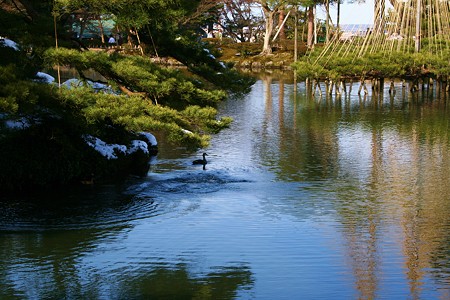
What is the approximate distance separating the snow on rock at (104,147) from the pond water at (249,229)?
2.03ft

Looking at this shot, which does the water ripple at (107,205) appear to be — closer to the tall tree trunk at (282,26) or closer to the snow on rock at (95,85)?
the snow on rock at (95,85)

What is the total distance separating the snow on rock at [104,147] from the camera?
44.4 ft

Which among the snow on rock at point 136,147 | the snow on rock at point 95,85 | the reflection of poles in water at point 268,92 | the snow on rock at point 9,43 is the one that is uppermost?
the snow on rock at point 9,43

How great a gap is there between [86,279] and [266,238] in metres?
2.89

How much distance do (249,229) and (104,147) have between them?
13.2 feet

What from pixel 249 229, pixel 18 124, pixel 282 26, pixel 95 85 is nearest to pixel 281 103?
pixel 95 85

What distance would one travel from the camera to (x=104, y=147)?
13914 millimetres

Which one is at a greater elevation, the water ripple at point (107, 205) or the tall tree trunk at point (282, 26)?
the tall tree trunk at point (282, 26)

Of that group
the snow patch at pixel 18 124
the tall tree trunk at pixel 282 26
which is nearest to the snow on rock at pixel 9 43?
the snow patch at pixel 18 124

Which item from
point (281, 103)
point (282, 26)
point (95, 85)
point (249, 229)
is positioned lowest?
point (249, 229)

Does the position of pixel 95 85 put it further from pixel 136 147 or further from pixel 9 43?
pixel 136 147

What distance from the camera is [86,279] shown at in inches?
356

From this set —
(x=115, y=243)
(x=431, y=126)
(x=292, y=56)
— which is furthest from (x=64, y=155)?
(x=292, y=56)

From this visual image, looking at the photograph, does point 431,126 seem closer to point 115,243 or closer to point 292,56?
point 115,243
